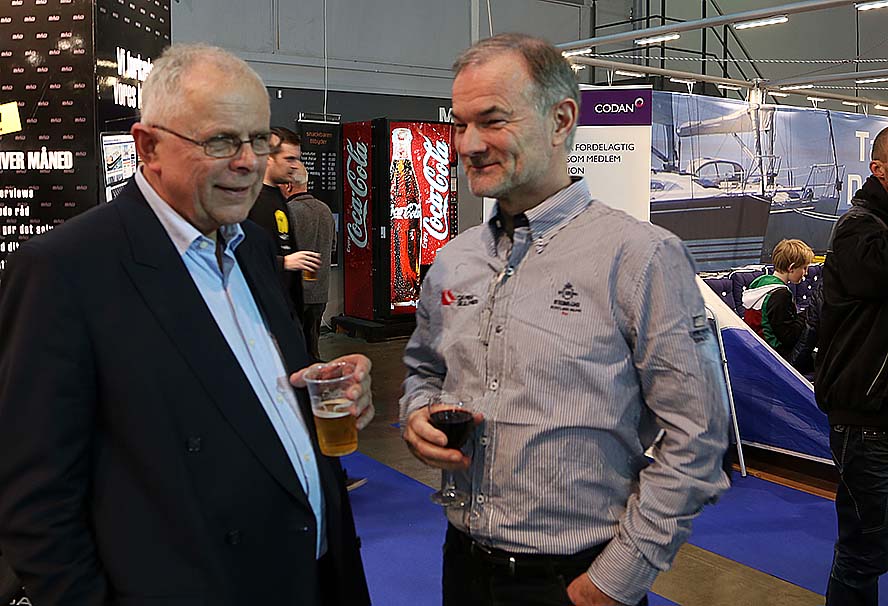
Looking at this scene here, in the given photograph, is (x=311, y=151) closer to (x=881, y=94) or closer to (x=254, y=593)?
(x=254, y=593)

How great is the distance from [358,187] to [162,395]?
9.50m

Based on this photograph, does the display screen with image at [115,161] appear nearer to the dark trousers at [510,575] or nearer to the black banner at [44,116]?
the black banner at [44,116]

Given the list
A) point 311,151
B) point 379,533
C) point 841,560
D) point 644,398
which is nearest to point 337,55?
point 311,151

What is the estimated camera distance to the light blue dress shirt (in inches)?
59.4

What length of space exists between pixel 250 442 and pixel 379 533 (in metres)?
2.89

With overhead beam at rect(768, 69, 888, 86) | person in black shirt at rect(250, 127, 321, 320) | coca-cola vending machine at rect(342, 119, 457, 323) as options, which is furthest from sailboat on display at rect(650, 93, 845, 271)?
person in black shirt at rect(250, 127, 321, 320)

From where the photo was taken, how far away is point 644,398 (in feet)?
5.08

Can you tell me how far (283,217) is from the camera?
13.6ft

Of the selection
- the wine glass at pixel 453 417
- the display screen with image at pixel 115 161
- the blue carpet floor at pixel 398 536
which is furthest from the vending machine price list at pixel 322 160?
the wine glass at pixel 453 417

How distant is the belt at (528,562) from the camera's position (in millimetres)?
1532

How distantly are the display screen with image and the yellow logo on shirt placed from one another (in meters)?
0.69

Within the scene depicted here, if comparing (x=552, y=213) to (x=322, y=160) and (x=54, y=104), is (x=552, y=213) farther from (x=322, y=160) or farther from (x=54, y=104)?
(x=322, y=160)

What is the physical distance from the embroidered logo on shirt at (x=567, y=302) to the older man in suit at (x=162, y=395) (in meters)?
0.40

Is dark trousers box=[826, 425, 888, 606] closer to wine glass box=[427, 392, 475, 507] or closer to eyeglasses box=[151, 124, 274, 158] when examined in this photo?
wine glass box=[427, 392, 475, 507]
